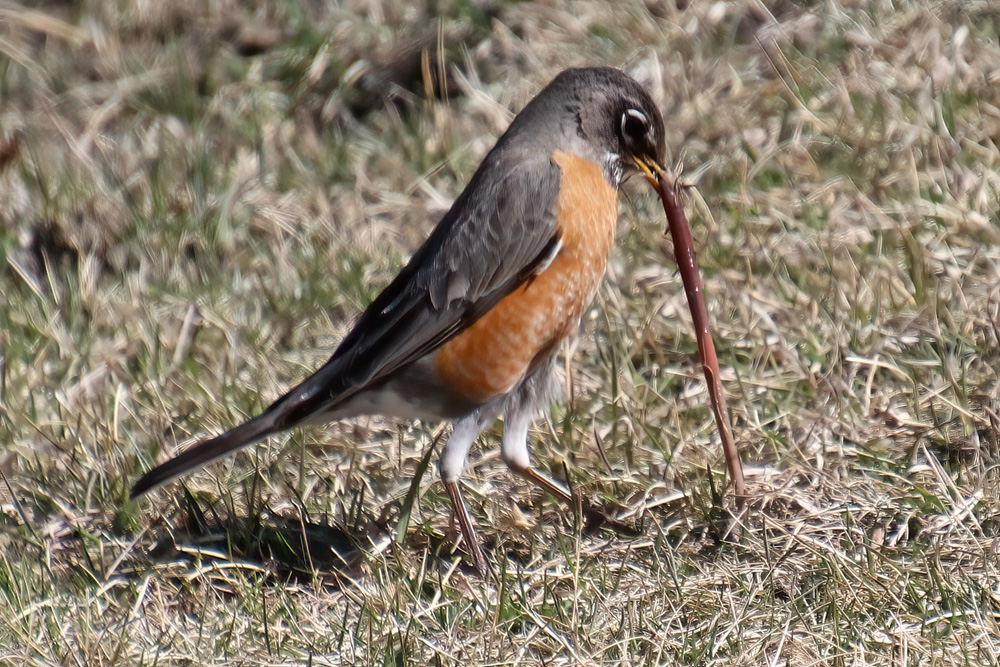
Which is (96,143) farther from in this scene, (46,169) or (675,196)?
(675,196)

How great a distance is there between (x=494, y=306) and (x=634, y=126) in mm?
729

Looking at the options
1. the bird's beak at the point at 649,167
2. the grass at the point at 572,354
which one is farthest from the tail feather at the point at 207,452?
the bird's beak at the point at 649,167

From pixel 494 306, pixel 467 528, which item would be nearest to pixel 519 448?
pixel 467 528

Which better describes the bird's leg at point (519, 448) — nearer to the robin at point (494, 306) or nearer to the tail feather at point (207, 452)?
the robin at point (494, 306)

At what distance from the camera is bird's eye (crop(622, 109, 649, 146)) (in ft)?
12.5

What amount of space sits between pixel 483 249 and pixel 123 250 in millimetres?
2280

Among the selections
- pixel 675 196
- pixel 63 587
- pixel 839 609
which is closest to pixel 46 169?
pixel 63 587

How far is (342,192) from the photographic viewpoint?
5648mm

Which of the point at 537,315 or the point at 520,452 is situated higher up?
the point at 537,315

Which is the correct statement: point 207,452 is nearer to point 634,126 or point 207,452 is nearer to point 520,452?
point 520,452

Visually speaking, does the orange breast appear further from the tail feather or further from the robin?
the tail feather

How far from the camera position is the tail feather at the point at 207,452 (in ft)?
11.2

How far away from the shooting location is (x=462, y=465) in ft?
12.0

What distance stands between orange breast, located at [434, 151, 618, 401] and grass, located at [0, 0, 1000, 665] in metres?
0.41
